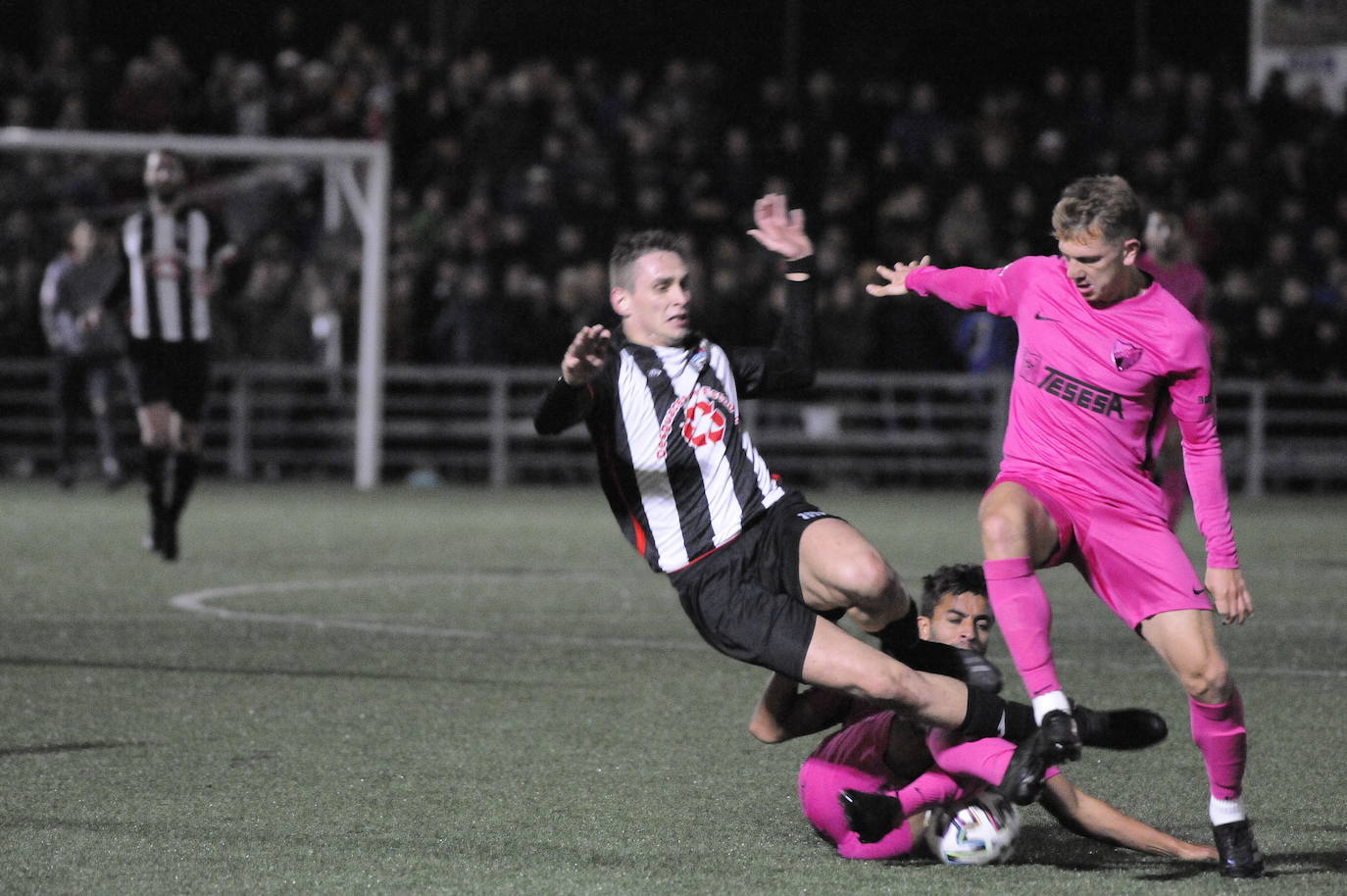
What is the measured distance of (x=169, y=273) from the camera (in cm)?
1273

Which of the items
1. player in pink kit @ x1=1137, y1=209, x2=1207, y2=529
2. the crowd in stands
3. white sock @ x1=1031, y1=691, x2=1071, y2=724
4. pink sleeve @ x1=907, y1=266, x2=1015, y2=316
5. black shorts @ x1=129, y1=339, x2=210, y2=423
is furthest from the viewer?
the crowd in stands

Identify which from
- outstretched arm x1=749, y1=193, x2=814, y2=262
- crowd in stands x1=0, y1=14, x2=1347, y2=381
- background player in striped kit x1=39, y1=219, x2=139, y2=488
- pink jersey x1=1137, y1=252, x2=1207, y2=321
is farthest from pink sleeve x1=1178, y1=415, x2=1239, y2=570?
background player in striped kit x1=39, y1=219, x2=139, y2=488

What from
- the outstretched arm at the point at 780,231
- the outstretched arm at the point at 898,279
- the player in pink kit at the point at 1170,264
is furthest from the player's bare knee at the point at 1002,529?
the player in pink kit at the point at 1170,264

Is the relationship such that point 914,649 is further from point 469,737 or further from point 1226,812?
point 469,737

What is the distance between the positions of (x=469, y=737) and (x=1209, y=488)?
2734mm

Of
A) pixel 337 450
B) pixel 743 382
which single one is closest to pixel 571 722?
pixel 743 382

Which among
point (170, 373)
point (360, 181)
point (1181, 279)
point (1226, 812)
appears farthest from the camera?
point (360, 181)

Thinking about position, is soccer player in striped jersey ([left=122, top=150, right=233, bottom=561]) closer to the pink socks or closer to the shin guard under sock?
the shin guard under sock

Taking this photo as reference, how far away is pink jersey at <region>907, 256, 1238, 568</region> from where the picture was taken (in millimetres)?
5324

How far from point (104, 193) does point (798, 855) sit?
1789cm

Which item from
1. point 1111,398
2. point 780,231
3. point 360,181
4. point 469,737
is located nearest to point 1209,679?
point 1111,398

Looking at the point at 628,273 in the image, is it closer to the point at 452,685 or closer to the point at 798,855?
the point at 798,855

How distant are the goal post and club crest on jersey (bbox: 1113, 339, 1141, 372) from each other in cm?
1333

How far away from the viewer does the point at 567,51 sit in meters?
25.2
